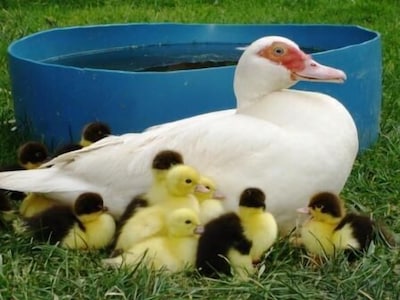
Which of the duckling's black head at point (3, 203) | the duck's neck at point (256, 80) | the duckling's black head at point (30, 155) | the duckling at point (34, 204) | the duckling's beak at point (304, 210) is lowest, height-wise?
the duckling at point (34, 204)

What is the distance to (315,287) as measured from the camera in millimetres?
3285

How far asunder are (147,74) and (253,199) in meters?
1.13

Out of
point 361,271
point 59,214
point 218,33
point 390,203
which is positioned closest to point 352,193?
point 390,203

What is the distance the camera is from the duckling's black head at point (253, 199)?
132 inches

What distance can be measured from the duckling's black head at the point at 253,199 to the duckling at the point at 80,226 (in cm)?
48

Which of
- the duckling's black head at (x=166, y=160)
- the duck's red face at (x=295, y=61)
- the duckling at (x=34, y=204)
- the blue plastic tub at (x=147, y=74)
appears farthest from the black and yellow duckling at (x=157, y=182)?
the blue plastic tub at (x=147, y=74)

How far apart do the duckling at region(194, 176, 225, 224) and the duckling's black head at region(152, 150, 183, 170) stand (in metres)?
0.10

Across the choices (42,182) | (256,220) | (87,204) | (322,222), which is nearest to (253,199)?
(256,220)

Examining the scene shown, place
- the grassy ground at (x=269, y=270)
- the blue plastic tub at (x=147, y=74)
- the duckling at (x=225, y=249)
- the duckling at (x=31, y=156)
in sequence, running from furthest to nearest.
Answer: the blue plastic tub at (x=147, y=74)
the duckling at (x=31, y=156)
the duckling at (x=225, y=249)
the grassy ground at (x=269, y=270)

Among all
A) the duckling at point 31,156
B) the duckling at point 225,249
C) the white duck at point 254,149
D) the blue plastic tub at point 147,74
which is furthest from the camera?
the blue plastic tub at point 147,74

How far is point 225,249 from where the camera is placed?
131 inches

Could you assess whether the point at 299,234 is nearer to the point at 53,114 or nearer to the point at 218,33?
the point at 53,114

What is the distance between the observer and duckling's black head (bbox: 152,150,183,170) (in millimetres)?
3541

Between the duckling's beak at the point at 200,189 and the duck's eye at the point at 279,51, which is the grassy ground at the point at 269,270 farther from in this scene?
the duck's eye at the point at 279,51
